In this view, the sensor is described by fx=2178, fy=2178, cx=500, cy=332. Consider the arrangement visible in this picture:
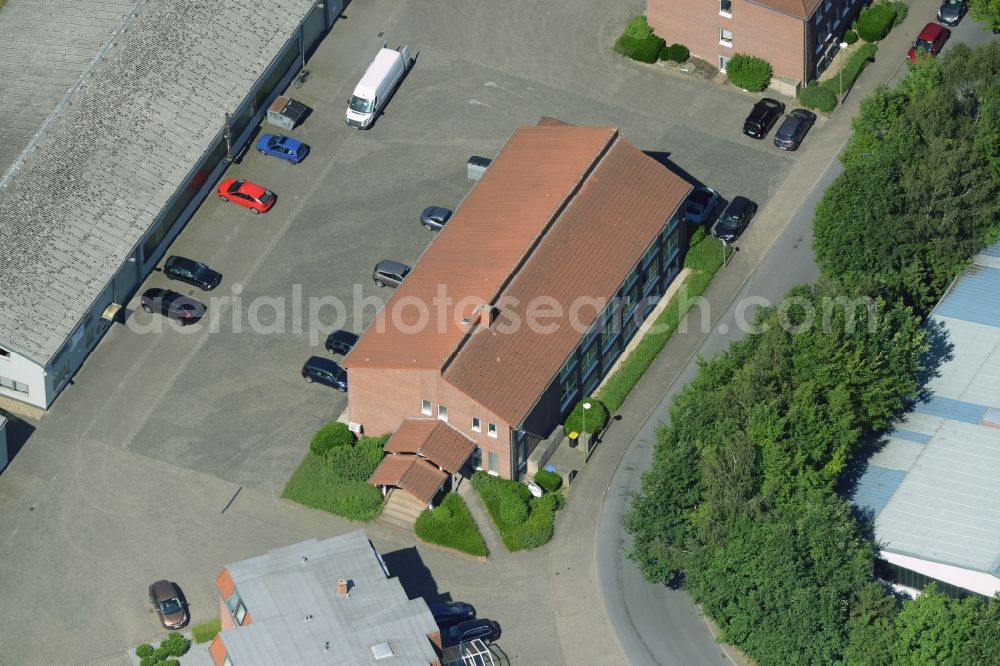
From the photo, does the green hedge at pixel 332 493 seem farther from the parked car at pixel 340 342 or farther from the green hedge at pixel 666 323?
the green hedge at pixel 666 323

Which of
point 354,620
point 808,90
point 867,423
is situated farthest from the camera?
point 808,90

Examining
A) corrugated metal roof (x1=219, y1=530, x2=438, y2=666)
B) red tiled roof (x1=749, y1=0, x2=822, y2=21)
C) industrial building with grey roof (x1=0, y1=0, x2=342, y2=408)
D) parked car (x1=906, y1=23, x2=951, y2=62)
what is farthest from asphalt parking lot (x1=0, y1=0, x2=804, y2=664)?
parked car (x1=906, y1=23, x2=951, y2=62)

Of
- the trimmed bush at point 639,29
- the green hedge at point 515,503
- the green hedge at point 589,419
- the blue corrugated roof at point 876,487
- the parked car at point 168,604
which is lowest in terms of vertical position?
the parked car at point 168,604

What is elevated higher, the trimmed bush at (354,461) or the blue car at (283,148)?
the blue car at (283,148)

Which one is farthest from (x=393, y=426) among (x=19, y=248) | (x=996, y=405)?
(x=996, y=405)

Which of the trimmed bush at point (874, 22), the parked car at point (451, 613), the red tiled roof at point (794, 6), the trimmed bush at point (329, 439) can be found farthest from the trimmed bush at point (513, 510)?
the trimmed bush at point (874, 22)

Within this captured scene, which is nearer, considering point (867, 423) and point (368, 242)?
point (867, 423)

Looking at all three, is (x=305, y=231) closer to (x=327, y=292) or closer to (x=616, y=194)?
(x=327, y=292)
